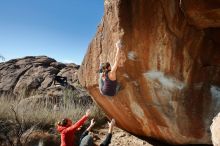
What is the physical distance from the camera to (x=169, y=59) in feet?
26.3

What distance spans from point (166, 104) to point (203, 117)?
2.78 ft

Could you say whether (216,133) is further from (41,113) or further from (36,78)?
(36,78)

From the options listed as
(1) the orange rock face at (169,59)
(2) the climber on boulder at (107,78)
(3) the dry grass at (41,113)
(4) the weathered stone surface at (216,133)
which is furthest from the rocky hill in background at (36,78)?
(4) the weathered stone surface at (216,133)

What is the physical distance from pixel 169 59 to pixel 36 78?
10534mm

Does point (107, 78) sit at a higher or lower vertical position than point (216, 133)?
higher

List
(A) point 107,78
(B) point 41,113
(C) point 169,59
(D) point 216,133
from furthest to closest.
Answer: (B) point 41,113
(C) point 169,59
(A) point 107,78
(D) point 216,133

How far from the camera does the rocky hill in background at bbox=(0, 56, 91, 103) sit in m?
15.9

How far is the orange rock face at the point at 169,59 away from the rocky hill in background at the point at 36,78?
6653 mm

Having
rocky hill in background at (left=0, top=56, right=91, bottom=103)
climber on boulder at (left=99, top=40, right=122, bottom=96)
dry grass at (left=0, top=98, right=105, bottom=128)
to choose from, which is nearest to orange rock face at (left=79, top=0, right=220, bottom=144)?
climber on boulder at (left=99, top=40, right=122, bottom=96)

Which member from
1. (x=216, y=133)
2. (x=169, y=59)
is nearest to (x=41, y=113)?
(x=169, y=59)

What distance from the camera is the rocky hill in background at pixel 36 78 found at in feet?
52.2

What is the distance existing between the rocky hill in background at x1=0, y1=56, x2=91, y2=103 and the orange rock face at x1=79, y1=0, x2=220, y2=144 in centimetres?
665

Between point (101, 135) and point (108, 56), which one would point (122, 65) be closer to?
point (108, 56)

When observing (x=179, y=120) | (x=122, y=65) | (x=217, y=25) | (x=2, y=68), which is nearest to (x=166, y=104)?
(x=179, y=120)
